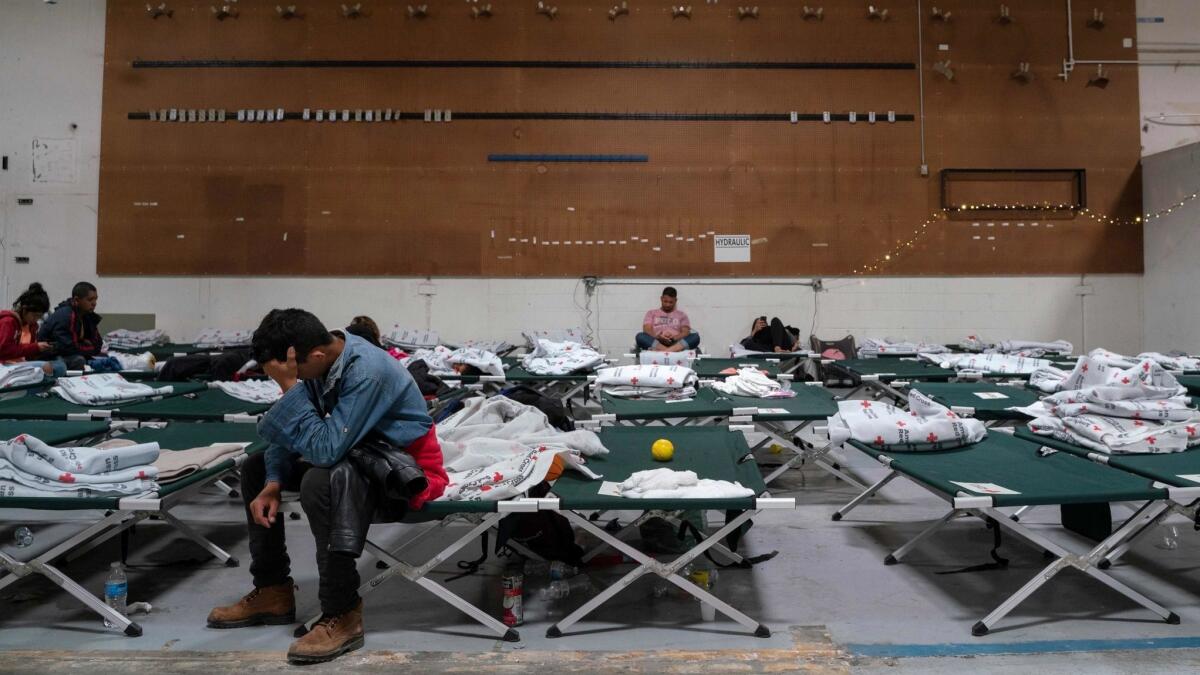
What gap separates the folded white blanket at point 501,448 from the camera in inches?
95.3

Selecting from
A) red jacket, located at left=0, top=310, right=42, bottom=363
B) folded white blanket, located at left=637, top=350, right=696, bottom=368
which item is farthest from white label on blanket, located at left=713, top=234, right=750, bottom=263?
red jacket, located at left=0, top=310, right=42, bottom=363

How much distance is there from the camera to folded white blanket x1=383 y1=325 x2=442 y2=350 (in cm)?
739

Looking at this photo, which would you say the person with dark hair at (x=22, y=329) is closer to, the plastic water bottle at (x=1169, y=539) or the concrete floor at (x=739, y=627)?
the concrete floor at (x=739, y=627)

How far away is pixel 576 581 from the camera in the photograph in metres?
2.81

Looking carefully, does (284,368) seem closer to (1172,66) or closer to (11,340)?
(11,340)

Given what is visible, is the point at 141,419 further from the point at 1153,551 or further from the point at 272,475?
the point at 1153,551

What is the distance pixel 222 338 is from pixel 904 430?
7.03 metres

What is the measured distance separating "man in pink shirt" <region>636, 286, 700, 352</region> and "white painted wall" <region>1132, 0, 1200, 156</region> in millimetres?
5615

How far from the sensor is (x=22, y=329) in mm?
5062

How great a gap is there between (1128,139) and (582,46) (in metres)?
5.98

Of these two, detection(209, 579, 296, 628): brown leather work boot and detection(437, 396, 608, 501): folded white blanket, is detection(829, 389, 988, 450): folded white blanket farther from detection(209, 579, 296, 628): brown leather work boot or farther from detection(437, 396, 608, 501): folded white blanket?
detection(209, 579, 296, 628): brown leather work boot

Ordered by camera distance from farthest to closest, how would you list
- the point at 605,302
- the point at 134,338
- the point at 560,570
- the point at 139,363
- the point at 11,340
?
the point at 605,302 → the point at 134,338 → the point at 139,363 → the point at 11,340 → the point at 560,570

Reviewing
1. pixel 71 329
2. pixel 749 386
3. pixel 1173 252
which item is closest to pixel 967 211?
pixel 1173 252

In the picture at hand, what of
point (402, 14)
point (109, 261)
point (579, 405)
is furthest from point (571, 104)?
point (109, 261)
